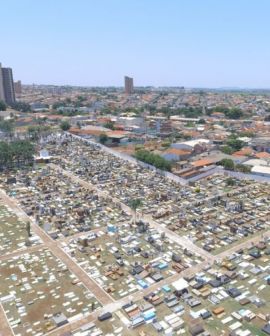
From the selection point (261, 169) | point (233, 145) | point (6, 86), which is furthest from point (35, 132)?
point (6, 86)

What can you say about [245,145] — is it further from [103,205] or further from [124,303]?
[124,303]

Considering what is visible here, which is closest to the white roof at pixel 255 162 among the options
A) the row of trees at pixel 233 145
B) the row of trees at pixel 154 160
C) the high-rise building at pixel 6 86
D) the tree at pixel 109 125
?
the row of trees at pixel 233 145

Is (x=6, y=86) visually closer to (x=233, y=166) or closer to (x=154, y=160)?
(x=154, y=160)

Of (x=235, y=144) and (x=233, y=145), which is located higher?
(x=235, y=144)

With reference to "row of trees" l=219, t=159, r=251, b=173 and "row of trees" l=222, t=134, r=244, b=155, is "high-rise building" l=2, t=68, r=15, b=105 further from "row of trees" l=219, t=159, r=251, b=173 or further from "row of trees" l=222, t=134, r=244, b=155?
"row of trees" l=219, t=159, r=251, b=173

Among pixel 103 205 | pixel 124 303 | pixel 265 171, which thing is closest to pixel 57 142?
pixel 103 205

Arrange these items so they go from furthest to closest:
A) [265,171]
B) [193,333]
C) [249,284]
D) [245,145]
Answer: [245,145]
[265,171]
[249,284]
[193,333]
